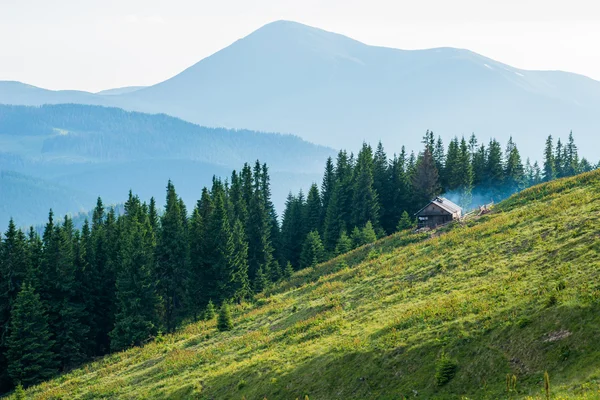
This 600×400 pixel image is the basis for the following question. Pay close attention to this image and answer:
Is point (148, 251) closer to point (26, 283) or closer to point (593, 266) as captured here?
point (26, 283)

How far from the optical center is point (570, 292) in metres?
25.8

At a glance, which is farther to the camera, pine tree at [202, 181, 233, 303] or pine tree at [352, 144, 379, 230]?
pine tree at [352, 144, 379, 230]

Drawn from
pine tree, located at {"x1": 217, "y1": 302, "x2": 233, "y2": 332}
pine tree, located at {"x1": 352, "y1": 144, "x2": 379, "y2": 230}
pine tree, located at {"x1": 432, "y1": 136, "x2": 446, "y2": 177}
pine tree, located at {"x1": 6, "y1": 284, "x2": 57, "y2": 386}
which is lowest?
pine tree, located at {"x1": 6, "y1": 284, "x2": 57, "y2": 386}

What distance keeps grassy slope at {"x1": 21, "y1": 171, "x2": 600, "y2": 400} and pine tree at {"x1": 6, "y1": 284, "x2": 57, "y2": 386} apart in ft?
25.7

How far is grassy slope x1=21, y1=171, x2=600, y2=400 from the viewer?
2294 cm

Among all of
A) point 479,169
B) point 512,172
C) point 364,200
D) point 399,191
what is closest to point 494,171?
point 479,169

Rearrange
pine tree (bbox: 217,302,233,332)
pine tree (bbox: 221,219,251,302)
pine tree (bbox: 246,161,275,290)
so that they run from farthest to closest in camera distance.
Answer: pine tree (bbox: 246,161,275,290) < pine tree (bbox: 221,219,251,302) < pine tree (bbox: 217,302,233,332)

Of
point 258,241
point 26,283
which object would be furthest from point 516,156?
point 26,283

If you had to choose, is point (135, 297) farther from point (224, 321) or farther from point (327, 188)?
point (327, 188)

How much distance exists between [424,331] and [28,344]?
146ft

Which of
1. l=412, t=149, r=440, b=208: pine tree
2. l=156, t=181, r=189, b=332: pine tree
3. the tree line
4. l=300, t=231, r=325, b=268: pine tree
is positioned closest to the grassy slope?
the tree line

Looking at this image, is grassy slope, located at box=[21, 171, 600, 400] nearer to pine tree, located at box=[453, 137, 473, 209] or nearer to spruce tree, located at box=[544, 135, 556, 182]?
pine tree, located at box=[453, 137, 473, 209]

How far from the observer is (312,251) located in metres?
84.8

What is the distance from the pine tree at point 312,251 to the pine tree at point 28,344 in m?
35.8
